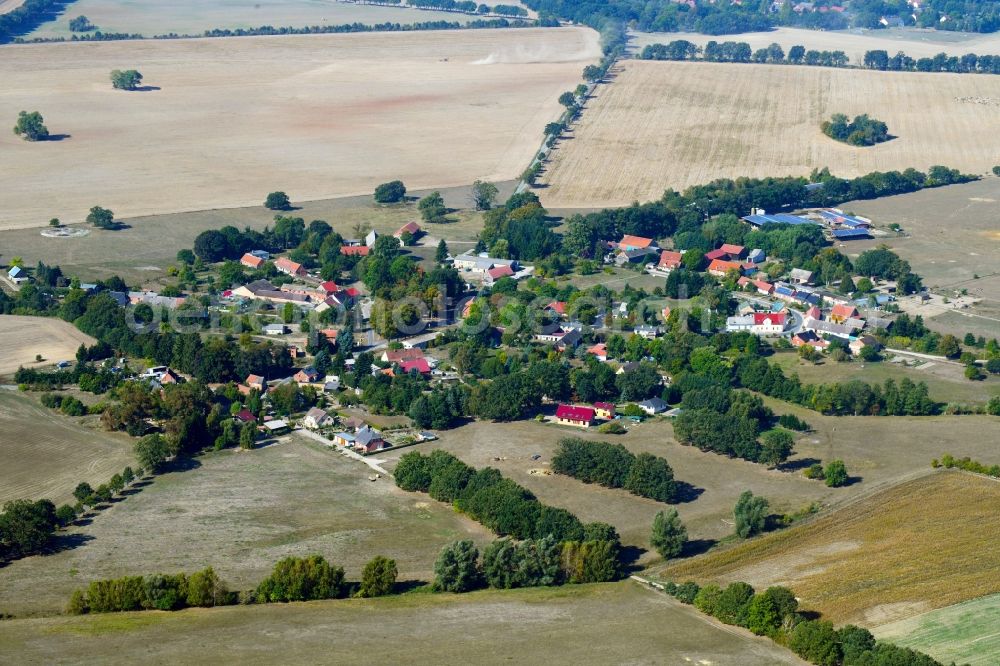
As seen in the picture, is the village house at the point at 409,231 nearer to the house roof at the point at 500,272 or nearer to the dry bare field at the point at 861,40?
the house roof at the point at 500,272

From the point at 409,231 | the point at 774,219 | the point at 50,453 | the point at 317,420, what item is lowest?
the point at 317,420

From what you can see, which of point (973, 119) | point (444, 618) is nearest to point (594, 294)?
point (444, 618)

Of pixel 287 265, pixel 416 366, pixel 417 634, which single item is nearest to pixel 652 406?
pixel 416 366

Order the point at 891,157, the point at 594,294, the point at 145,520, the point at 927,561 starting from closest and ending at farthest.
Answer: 1. the point at 927,561
2. the point at 145,520
3. the point at 594,294
4. the point at 891,157

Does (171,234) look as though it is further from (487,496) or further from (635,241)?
(487,496)

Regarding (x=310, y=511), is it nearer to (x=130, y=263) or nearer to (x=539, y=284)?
(x=539, y=284)

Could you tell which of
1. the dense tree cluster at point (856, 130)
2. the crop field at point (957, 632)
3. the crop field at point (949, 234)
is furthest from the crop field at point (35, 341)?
the dense tree cluster at point (856, 130)
